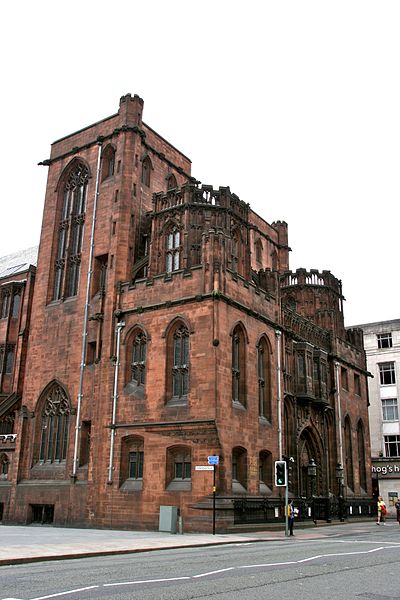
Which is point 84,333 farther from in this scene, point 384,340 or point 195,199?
point 384,340

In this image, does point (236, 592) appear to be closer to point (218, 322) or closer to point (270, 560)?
point (270, 560)

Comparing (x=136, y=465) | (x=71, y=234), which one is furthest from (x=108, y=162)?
(x=136, y=465)

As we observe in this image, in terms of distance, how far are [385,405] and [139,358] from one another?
128 ft

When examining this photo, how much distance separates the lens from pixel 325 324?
4262cm

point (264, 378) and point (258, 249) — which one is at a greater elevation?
point (258, 249)

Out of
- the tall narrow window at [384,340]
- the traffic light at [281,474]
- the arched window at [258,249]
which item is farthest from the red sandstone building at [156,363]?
the tall narrow window at [384,340]

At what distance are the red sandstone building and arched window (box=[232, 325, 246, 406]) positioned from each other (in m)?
0.07

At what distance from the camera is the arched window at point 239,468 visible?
2768cm

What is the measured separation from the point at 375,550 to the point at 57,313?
23.4 m

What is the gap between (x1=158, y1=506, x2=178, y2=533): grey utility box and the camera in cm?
2455

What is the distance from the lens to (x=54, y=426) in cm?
3331

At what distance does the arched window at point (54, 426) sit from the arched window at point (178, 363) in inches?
278

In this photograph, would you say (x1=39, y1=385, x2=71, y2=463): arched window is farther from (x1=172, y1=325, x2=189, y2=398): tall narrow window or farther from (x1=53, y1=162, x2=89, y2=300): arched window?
(x1=172, y1=325, x2=189, y2=398): tall narrow window

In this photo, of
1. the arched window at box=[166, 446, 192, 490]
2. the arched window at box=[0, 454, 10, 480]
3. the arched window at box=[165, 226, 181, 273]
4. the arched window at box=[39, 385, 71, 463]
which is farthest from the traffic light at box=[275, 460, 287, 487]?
the arched window at box=[0, 454, 10, 480]
